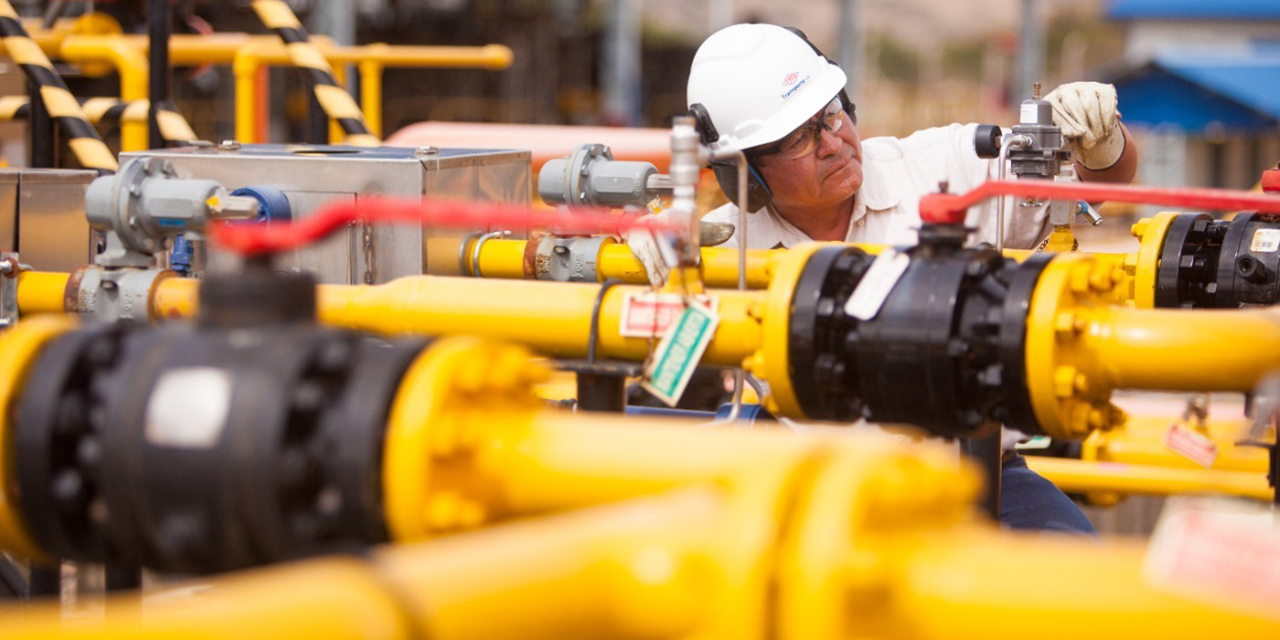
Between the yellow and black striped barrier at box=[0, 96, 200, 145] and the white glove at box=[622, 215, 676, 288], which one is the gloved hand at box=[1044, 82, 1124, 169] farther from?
the yellow and black striped barrier at box=[0, 96, 200, 145]

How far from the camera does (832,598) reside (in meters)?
0.83

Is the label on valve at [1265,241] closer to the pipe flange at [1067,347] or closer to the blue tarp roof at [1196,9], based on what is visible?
the pipe flange at [1067,347]

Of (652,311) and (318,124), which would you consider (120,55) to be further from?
(652,311)

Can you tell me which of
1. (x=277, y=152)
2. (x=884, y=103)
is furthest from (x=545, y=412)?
(x=884, y=103)

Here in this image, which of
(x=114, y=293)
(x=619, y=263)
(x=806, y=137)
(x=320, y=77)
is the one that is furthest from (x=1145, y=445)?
(x=114, y=293)

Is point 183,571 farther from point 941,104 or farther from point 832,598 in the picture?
point 941,104

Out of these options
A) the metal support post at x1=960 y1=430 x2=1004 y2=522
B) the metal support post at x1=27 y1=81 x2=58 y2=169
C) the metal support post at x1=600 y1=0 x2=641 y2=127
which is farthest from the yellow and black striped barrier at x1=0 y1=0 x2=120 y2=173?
the metal support post at x1=600 y1=0 x2=641 y2=127

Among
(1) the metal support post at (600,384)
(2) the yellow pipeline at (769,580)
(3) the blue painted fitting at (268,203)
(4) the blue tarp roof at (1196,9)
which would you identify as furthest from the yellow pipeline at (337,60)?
(4) the blue tarp roof at (1196,9)

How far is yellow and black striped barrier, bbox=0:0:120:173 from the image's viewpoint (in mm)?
3086

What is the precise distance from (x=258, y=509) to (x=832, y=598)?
0.41m

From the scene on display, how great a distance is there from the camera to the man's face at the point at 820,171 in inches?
113

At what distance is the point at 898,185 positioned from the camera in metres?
3.00

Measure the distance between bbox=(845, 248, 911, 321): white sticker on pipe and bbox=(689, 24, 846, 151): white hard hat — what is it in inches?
52.4

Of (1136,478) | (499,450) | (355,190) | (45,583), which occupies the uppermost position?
(355,190)
